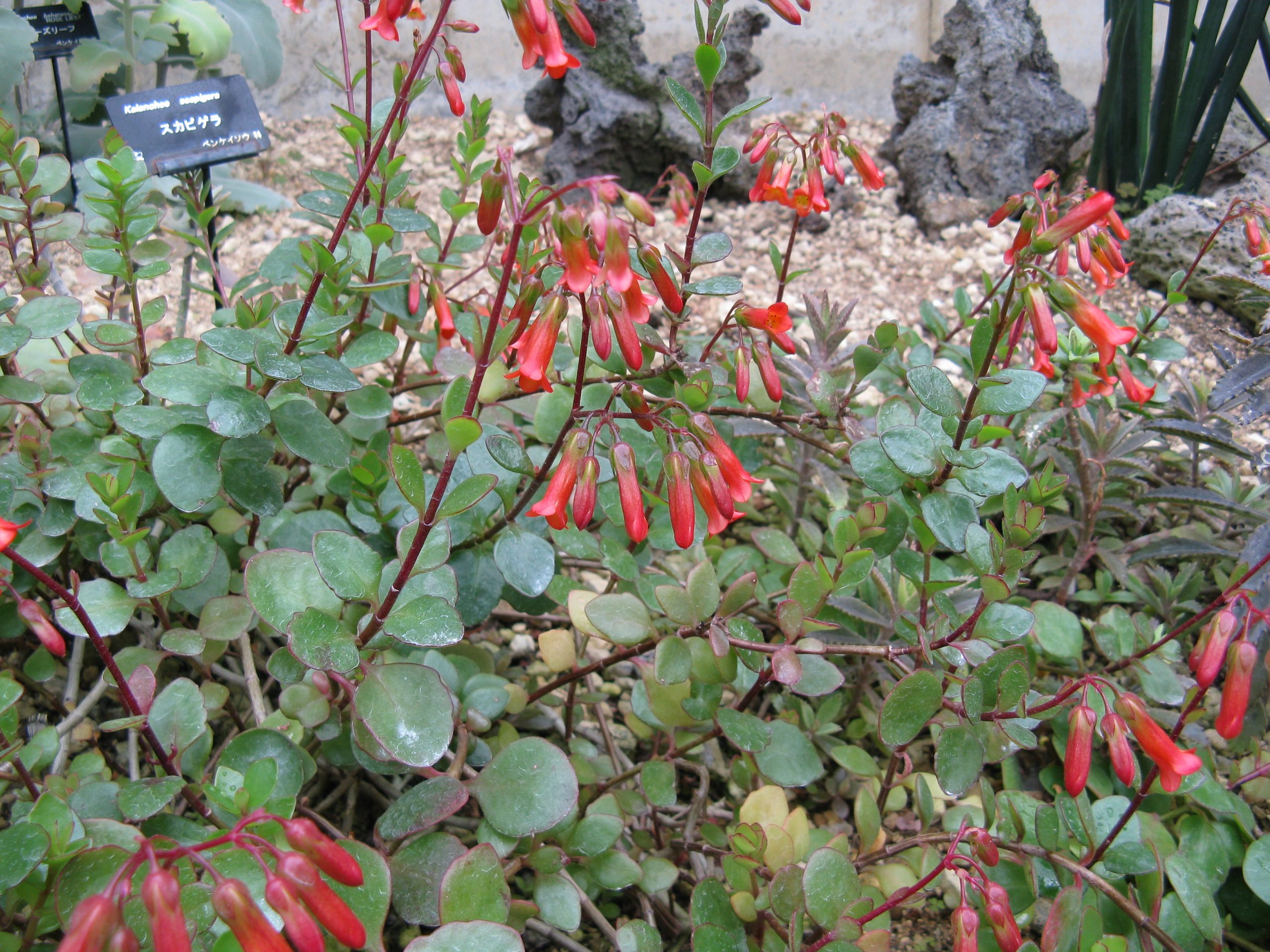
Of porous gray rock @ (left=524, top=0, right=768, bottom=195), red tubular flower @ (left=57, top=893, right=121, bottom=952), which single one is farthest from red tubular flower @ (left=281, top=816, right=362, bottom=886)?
porous gray rock @ (left=524, top=0, right=768, bottom=195)

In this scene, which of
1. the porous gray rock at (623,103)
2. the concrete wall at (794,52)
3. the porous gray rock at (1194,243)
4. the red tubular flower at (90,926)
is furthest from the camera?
the concrete wall at (794,52)

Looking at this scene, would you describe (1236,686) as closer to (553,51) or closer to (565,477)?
(565,477)

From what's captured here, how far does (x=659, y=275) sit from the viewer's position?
37.9 inches

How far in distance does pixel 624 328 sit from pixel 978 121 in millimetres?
2983

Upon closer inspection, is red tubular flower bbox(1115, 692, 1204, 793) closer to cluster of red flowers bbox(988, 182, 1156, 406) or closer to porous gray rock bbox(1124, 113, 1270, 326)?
cluster of red flowers bbox(988, 182, 1156, 406)

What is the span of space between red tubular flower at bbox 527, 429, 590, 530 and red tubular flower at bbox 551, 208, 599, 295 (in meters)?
0.17

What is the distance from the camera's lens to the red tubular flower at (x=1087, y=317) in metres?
1.07

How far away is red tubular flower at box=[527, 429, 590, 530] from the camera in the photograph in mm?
957

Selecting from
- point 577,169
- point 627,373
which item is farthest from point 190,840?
point 577,169

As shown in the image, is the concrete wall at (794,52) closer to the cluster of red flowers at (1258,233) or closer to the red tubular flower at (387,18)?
the cluster of red flowers at (1258,233)

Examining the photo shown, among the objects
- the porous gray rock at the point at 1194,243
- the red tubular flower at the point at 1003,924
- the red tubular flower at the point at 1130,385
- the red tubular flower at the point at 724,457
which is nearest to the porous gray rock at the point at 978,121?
the porous gray rock at the point at 1194,243

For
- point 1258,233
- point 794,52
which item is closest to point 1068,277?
point 1258,233

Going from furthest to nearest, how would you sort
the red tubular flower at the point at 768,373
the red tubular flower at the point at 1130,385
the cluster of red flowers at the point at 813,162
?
the cluster of red flowers at the point at 813,162 → the red tubular flower at the point at 1130,385 → the red tubular flower at the point at 768,373

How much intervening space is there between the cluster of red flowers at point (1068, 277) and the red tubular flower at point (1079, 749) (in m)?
0.43
